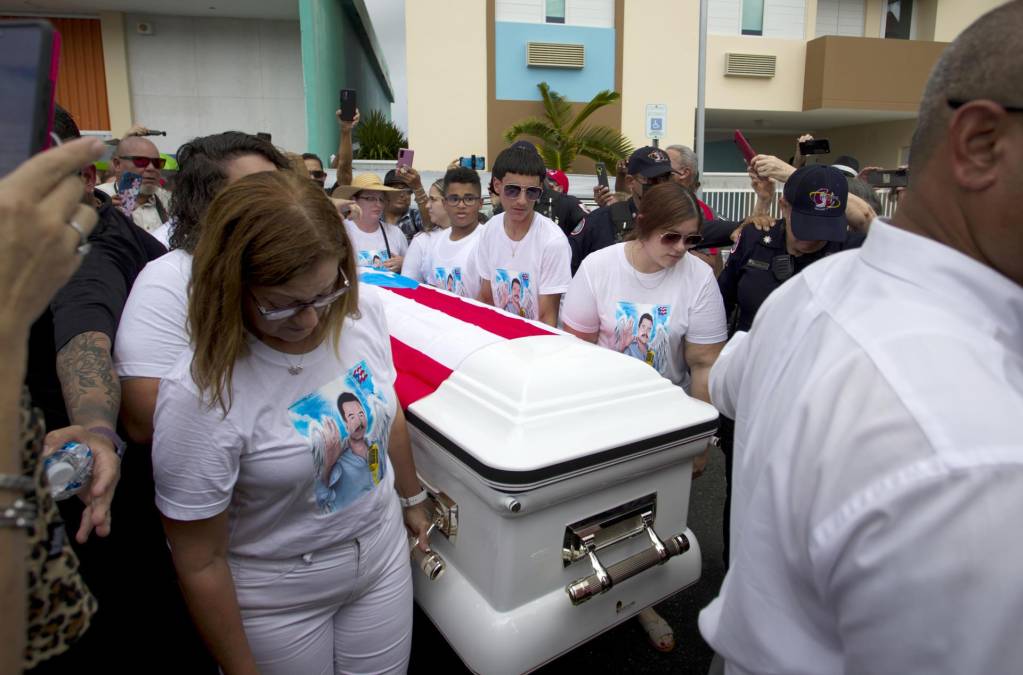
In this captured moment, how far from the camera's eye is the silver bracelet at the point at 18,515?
0.64 meters

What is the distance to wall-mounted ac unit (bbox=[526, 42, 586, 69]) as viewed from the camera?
13172 mm

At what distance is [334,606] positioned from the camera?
1.54 meters

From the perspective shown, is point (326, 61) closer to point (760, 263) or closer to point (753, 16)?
point (753, 16)

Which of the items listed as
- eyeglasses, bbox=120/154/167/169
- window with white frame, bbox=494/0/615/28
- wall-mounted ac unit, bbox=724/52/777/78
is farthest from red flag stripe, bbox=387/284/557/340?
wall-mounted ac unit, bbox=724/52/777/78

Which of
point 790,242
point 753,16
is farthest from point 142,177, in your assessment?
point 753,16

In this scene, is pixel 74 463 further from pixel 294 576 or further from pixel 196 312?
pixel 294 576

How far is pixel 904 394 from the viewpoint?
2.08 ft

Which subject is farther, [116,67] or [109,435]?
[116,67]

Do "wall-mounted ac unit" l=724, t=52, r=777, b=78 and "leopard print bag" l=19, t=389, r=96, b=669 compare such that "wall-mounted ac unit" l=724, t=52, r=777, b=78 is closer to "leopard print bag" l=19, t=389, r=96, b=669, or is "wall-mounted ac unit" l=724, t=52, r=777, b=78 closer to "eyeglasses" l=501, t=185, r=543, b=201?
"eyeglasses" l=501, t=185, r=543, b=201

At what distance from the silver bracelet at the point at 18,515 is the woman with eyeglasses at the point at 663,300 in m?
1.96

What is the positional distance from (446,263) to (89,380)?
234 centimetres

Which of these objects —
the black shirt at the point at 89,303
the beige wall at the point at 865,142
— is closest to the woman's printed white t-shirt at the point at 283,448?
the black shirt at the point at 89,303

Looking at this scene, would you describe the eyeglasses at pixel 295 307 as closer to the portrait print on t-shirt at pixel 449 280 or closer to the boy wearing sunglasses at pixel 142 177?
the portrait print on t-shirt at pixel 449 280

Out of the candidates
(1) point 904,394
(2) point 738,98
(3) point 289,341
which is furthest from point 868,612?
(2) point 738,98
